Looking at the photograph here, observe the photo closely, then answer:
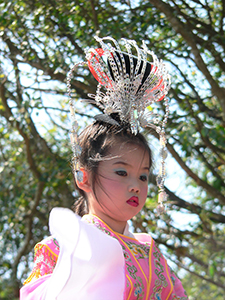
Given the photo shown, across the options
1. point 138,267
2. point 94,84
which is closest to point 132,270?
point 138,267

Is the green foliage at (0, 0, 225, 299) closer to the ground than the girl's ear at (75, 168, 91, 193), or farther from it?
farther from it

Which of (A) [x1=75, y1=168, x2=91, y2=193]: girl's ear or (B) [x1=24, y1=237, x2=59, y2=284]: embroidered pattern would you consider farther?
(A) [x1=75, y1=168, x2=91, y2=193]: girl's ear

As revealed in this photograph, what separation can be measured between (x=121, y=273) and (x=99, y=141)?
647 mm

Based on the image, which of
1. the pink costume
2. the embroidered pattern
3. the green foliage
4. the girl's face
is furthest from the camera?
the green foliage

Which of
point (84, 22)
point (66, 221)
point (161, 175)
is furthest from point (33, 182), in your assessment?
point (66, 221)

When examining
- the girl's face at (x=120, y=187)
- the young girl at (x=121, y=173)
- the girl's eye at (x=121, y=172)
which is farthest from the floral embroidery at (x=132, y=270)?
the girl's eye at (x=121, y=172)

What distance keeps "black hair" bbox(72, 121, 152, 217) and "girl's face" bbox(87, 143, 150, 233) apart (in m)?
0.02

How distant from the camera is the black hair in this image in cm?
162

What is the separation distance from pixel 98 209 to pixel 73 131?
31 centimetres

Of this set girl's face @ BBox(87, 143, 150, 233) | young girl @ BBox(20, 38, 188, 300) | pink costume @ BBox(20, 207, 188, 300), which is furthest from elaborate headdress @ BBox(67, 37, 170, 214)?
pink costume @ BBox(20, 207, 188, 300)

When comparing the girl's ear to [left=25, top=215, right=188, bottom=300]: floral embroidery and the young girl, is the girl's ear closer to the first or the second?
the young girl

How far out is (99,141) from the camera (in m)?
1.66

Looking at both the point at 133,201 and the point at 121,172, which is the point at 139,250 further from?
the point at 121,172

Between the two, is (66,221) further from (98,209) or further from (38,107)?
(38,107)
